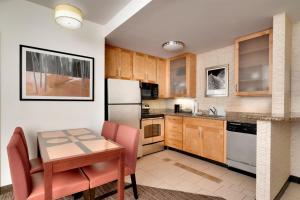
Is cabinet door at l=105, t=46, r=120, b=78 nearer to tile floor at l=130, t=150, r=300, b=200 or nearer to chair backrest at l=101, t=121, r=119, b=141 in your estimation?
chair backrest at l=101, t=121, r=119, b=141

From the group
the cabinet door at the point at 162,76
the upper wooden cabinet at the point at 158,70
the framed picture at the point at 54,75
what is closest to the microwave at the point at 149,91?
the upper wooden cabinet at the point at 158,70

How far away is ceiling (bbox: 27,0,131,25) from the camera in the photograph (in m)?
2.02

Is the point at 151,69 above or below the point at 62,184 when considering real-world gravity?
above

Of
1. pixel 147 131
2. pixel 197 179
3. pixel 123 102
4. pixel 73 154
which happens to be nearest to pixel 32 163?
pixel 73 154

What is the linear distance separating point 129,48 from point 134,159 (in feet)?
7.89

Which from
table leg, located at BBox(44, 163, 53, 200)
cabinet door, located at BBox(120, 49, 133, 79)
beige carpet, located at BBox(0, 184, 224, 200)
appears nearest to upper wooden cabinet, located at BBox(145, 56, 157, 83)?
cabinet door, located at BBox(120, 49, 133, 79)

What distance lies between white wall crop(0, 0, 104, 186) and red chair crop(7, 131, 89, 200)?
811mm

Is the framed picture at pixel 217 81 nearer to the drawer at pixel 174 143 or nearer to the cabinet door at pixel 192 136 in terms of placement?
the cabinet door at pixel 192 136

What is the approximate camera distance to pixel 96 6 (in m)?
2.12

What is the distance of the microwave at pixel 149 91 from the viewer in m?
3.46

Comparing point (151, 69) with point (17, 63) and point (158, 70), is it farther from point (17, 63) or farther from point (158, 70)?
point (17, 63)

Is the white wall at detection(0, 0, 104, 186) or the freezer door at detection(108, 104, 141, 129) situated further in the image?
the freezer door at detection(108, 104, 141, 129)

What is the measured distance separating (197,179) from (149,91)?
2.01 meters

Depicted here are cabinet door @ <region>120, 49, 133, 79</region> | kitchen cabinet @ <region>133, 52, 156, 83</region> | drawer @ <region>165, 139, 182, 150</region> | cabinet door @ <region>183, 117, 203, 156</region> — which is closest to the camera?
cabinet door @ <region>183, 117, 203, 156</region>
